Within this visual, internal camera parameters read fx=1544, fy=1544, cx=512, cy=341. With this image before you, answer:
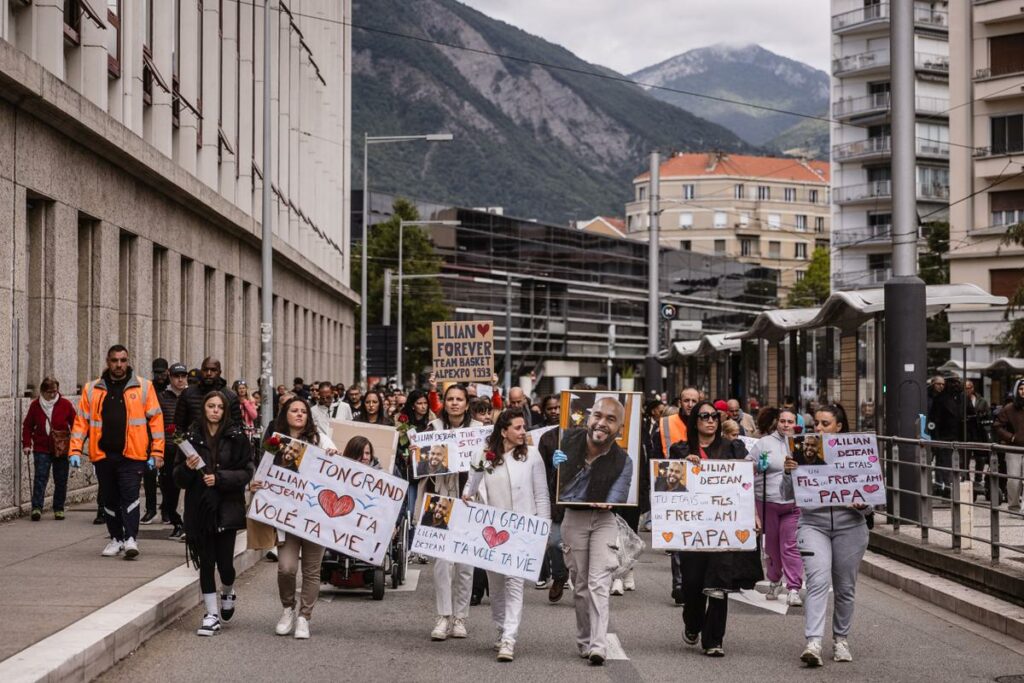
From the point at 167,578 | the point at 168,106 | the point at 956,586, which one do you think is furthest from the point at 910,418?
the point at 168,106

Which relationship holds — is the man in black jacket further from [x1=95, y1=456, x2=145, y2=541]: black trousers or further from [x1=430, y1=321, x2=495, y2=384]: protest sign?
[x1=430, y1=321, x2=495, y2=384]: protest sign

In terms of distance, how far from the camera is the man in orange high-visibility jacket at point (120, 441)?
14.0 meters

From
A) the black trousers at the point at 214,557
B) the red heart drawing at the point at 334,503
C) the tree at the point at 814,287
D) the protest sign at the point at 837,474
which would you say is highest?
the tree at the point at 814,287

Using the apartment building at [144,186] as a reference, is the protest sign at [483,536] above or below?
below

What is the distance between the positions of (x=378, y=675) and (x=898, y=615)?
507 centimetres

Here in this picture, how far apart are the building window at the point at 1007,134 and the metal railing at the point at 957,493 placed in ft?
128

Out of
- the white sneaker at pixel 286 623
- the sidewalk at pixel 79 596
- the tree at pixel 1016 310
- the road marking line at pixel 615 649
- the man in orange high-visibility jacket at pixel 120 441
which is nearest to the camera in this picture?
the sidewalk at pixel 79 596

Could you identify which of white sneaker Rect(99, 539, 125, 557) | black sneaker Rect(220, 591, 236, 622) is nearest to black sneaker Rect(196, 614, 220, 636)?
black sneaker Rect(220, 591, 236, 622)

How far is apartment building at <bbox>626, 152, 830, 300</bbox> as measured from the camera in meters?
142

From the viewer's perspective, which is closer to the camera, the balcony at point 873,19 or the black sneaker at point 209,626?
the black sneaker at point 209,626

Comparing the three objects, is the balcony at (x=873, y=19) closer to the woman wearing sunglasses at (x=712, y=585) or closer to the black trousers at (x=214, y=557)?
the woman wearing sunglasses at (x=712, y=585)

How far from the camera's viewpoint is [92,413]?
1416 cm

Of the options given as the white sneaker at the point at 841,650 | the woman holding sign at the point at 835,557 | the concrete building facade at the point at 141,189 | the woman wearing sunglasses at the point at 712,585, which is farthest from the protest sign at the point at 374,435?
the concrete building facade at the point at 141,189

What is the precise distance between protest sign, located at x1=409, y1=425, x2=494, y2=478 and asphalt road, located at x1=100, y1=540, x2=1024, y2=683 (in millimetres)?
1181
